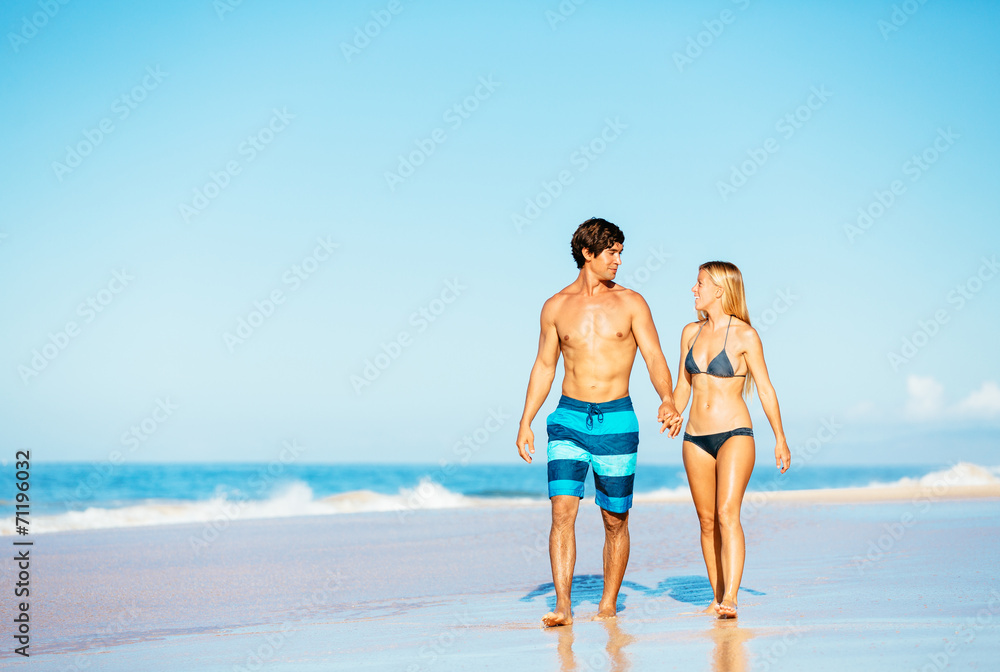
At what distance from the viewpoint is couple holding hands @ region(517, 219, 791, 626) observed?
5.32m

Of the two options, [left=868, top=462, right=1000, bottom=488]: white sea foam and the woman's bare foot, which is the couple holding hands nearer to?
the woman's bare foot

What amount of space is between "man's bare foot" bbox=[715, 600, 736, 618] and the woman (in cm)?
13

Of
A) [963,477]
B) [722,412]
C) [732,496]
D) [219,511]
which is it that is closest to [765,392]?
[722,412]

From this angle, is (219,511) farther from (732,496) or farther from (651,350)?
(732,496)

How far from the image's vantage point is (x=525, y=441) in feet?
18.0

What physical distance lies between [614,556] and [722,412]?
3.66 feet

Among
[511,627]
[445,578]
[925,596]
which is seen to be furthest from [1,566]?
[925,596]

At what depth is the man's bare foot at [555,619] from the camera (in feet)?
16.4

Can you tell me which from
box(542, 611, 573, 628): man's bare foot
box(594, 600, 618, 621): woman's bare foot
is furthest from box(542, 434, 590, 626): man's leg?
box(594, 600, 618, 621): woman's bare foot

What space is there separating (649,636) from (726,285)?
2246 millimetres

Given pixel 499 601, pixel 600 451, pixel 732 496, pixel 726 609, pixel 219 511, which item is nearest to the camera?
pixel 726 609

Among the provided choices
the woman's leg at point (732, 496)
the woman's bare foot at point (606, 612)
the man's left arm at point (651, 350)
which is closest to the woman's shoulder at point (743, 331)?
the man's left arm at point (651, 350)

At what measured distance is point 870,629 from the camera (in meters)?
4.46

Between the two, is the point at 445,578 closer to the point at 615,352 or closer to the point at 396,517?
the point at 615,352
